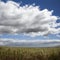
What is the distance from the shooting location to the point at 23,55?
47.3 feet

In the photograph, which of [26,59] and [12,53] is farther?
[12,53]

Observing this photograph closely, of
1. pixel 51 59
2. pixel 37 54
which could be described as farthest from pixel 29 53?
pixel 51 59

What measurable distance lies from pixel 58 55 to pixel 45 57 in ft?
3.04

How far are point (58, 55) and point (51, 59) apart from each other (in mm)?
552

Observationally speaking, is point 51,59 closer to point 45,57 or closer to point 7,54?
point 45,57

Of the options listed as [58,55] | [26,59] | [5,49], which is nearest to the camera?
[26,59]

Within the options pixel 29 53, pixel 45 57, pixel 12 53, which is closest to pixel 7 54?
pixel 12 53

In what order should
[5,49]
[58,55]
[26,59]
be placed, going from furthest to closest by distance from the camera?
[5,49]
[58,55]
[26,59]

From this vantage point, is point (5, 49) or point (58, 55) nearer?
point (58, 55)

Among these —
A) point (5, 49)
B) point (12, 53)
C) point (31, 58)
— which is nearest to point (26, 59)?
point (31, 58)

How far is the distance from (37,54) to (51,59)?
0.93m

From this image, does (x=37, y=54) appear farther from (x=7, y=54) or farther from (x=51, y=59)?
(x=7, y=54)

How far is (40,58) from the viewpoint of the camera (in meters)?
13.9

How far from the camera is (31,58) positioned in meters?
14.0
